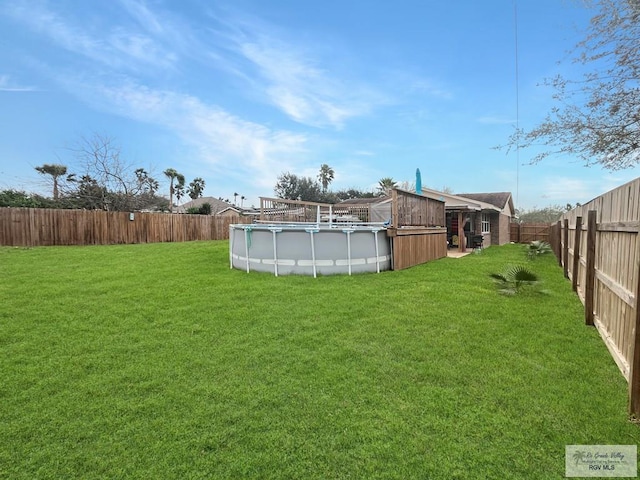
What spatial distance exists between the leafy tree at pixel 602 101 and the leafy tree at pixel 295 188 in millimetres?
33163

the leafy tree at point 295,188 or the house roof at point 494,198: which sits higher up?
the leafy tree at point 295,188

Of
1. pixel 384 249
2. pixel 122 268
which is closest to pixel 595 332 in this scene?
pixel 384 249

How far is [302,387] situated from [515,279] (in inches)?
225

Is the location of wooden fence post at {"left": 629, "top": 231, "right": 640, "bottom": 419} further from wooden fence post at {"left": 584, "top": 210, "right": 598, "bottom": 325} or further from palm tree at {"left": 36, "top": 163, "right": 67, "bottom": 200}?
palm tree at {"left": 36, "top": 163, "right": 67, "bottom": 200}

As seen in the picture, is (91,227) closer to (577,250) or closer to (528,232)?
(577,250)

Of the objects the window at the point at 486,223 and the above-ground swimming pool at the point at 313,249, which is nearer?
the above-ground swimming pool at the point at 313,249

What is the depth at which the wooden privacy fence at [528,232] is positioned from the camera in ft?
81.9

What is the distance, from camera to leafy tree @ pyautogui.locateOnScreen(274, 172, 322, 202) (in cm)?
4144

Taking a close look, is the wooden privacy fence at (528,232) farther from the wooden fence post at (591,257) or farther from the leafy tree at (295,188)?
the wooden fence post at (591,257)

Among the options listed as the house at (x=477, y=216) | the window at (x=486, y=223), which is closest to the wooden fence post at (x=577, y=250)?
the house at (x=477, y=216)

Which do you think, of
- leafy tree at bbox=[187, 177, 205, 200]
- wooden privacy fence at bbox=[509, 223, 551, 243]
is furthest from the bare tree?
leafy tree at bbox=[187, 177, 205, 200]

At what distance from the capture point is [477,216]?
20.9 m

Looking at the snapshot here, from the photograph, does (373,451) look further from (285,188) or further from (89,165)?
(285,188)

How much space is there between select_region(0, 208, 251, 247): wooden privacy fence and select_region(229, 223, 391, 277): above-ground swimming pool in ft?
37.8
